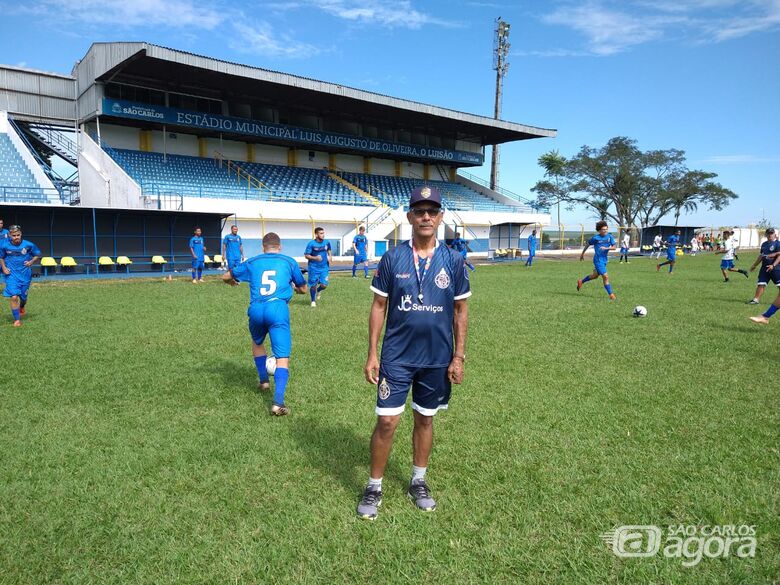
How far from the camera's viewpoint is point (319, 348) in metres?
8.54

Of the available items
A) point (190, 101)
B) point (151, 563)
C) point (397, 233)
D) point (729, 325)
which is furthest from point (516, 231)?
point (151, 563)

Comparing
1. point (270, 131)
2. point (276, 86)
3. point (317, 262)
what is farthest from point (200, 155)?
point (317, 262)

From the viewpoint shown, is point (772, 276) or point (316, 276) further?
point (316, 276)

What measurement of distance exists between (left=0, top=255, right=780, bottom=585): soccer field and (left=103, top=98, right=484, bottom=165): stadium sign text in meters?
25.9

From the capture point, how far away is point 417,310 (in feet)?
11.5

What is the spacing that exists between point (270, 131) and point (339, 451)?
3438cm

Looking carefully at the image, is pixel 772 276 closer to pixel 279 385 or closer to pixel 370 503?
pixel 279 385

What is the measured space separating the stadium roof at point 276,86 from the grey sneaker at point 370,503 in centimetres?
2864

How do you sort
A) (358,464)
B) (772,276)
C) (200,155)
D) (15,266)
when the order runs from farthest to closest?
(200,155) → (772,276) → (15,266) → (358,464)

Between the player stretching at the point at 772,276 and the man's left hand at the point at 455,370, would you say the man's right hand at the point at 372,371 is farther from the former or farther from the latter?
the player stretching at the point at 772,276

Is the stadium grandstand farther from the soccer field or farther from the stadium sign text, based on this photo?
the soccer field

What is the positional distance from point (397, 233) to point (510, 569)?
35.3 m

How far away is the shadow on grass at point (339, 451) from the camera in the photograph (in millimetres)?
4105

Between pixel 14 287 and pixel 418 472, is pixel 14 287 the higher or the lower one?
the higher one
